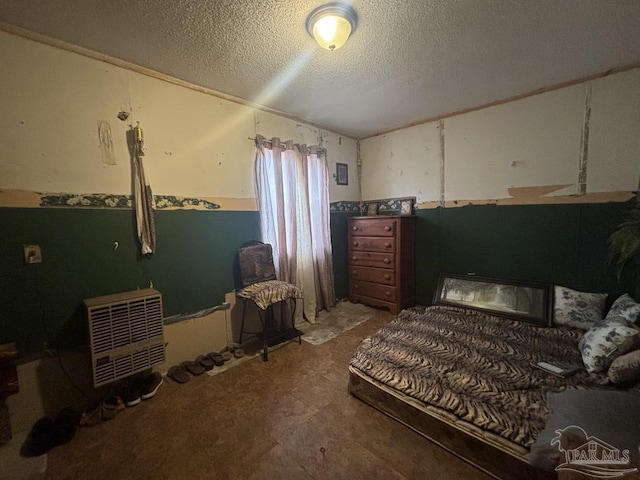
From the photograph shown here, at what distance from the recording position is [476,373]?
5.33 feet

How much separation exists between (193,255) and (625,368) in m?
3.06

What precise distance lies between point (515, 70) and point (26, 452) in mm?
4306

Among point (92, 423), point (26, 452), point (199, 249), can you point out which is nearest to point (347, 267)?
point (199, 249)

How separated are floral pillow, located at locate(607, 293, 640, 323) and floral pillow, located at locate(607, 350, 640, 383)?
0.64m

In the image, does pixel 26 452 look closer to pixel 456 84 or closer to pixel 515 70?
pixel 456 84

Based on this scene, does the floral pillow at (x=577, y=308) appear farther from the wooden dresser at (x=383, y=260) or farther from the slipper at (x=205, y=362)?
the slipper at (x=205, y=362)

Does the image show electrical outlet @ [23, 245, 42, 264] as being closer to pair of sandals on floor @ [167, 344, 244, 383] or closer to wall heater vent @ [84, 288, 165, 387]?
wall heater vent @ [84, 288, 165, 387]

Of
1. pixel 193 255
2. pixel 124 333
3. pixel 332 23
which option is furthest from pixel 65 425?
pixel 332 23

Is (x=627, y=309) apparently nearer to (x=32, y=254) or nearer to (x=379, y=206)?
(x=379, y=206)

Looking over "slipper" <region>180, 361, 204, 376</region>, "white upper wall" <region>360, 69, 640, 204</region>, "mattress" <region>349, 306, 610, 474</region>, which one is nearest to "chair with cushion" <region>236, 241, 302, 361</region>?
"slipper" <region>180, 361, 204, 376</region>

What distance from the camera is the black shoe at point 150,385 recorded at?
187cm

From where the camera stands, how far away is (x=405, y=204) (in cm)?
350

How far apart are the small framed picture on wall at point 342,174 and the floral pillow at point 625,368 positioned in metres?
3.10

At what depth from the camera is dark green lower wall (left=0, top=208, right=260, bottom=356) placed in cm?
160
